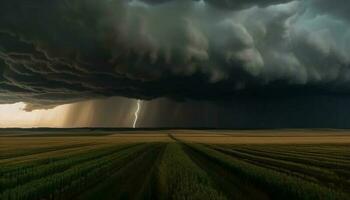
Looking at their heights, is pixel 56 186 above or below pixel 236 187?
above

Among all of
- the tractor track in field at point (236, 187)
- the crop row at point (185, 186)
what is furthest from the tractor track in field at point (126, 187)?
the tractor track in field at point (236, 187)

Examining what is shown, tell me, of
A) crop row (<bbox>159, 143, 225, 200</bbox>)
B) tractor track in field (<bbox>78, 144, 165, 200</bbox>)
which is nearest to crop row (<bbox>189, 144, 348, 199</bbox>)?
crop row (<bbox>159, 143, 225, 200</bbox>)

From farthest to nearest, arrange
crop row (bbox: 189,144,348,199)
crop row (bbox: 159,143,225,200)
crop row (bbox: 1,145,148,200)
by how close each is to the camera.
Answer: crop row (bbox: 1,145,148,200) → crop row (bbox: 189,144,348,199) → crop row (bbox: 159,143,225,200)

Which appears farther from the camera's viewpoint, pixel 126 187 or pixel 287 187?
pixel 126 187

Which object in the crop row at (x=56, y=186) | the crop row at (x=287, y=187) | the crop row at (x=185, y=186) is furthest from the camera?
the crop row at (x=56, y=186)

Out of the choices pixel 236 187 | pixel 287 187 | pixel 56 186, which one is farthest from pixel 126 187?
pixel 287 187

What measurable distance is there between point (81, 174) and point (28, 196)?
9951 millimetres

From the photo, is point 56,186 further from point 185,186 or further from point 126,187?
point 185,186

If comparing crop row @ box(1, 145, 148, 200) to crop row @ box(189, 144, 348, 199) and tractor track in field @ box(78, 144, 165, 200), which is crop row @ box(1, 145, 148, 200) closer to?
tractor track in field @ box(78, 144, 165, 200)

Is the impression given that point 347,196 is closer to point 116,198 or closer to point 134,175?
point 116,198

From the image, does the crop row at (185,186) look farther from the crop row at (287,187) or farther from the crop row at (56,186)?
the crop row at (56,186)

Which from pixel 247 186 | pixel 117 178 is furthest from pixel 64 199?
pixel 247 186

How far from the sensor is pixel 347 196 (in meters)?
20.0

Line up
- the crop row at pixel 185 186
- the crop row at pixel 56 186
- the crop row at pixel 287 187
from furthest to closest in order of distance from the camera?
the crop row at pixel 56 186 < the crop row at pixel 287 187 < the crop row at pixel 185 186
